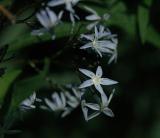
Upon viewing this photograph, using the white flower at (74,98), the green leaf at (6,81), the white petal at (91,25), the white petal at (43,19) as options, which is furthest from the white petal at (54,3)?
the white flower at (74,98)

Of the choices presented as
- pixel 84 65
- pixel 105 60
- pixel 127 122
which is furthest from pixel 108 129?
pixel 84 65

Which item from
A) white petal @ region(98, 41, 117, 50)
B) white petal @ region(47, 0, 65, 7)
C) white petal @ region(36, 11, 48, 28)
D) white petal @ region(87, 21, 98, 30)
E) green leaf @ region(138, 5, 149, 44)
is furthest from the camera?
green leaf @ region(138, 5, 149, 44)

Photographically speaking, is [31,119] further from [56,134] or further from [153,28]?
[153,28]

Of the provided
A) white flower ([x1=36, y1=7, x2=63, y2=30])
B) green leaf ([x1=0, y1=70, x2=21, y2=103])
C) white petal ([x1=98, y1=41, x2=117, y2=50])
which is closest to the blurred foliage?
green leaf ([x1=0, y1=70, x2=21, y2=103])

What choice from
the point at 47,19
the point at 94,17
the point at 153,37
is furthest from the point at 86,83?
the point at 153,37

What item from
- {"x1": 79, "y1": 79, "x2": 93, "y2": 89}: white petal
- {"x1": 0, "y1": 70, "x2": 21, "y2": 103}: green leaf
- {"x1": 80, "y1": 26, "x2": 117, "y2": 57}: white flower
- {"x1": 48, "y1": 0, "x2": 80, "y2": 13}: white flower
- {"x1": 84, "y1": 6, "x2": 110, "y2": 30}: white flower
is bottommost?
{"x1": 0, "y1": 70, "x2": 21, "y2": 103}: green leaf

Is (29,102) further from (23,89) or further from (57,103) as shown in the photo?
(57,103)

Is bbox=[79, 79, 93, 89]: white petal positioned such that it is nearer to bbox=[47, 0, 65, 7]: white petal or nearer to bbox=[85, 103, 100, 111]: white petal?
bbox=[85, 103, 100, 111]: white petal
